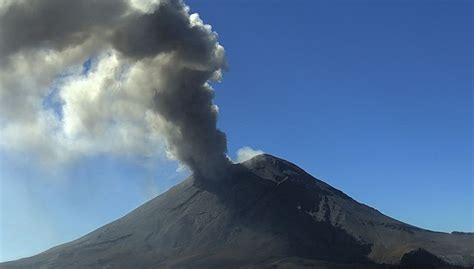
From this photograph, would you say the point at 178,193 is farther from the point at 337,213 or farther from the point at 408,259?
the point at 408,259

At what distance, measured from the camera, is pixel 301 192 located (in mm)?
127375

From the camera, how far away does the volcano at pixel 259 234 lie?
101 meters

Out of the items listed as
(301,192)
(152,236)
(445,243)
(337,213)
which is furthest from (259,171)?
(445,243)

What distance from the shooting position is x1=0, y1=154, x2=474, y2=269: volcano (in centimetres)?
10125

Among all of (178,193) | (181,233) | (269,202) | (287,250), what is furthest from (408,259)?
(178,193)

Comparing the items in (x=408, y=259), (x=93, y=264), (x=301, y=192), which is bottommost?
(x=408, y=259)

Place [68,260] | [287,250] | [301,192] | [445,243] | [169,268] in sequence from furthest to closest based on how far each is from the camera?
[301,192] < [445,243] < [68,260] < [287,250] < [169,268]

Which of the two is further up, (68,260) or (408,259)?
(68,260)

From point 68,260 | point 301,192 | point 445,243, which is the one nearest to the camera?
point 68,260

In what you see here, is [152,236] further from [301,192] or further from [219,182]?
[301,192]

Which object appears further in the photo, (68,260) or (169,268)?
(68,260)

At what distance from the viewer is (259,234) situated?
10969 cm

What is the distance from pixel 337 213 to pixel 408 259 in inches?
932

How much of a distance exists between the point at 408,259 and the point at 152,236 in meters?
41.8
